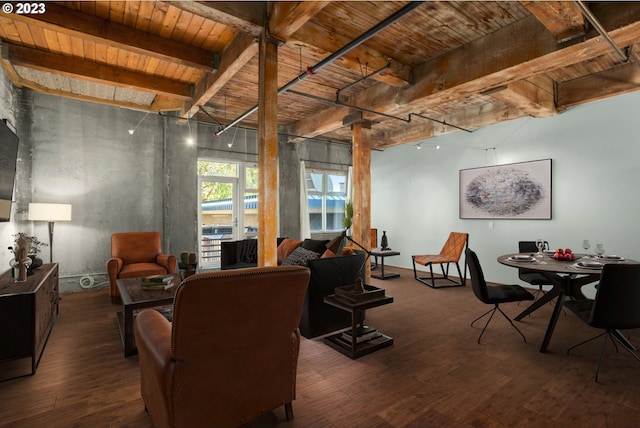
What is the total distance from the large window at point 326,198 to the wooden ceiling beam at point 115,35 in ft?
15.1

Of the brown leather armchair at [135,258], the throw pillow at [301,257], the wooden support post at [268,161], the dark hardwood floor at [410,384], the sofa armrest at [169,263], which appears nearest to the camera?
the dark hardwood floor at [410,384]

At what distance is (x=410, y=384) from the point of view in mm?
2455

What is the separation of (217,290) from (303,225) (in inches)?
246

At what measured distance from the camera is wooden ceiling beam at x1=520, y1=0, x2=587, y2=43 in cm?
263

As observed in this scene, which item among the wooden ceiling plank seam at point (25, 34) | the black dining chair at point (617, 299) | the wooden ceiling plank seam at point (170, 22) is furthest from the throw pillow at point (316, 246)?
the wooden ceiling plank seam at point (25, 34)

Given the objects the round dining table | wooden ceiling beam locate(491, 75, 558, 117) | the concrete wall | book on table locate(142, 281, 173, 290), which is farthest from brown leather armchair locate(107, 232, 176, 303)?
wooden ceiling beam locate(491, 75, 558, 117)

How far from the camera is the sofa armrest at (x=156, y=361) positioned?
155cm

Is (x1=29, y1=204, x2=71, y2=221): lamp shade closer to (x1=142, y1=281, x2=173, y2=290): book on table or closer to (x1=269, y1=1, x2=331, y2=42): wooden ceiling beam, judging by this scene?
(x1=142, y1=281, x2=173, y2=290): book on table

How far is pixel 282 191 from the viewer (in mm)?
7574

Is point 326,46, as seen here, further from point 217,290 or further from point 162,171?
point 162,171

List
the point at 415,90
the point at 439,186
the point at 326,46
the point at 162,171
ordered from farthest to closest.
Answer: the point at 439,186, the point at 162,171, the point at 415,90, the point at 326,46

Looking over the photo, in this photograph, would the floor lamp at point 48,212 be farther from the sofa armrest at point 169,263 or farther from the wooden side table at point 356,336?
the wooden side table at point 356,336

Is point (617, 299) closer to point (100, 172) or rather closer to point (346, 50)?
point (346, 50)

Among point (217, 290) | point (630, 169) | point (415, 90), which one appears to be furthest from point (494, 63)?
point (217, 290)
